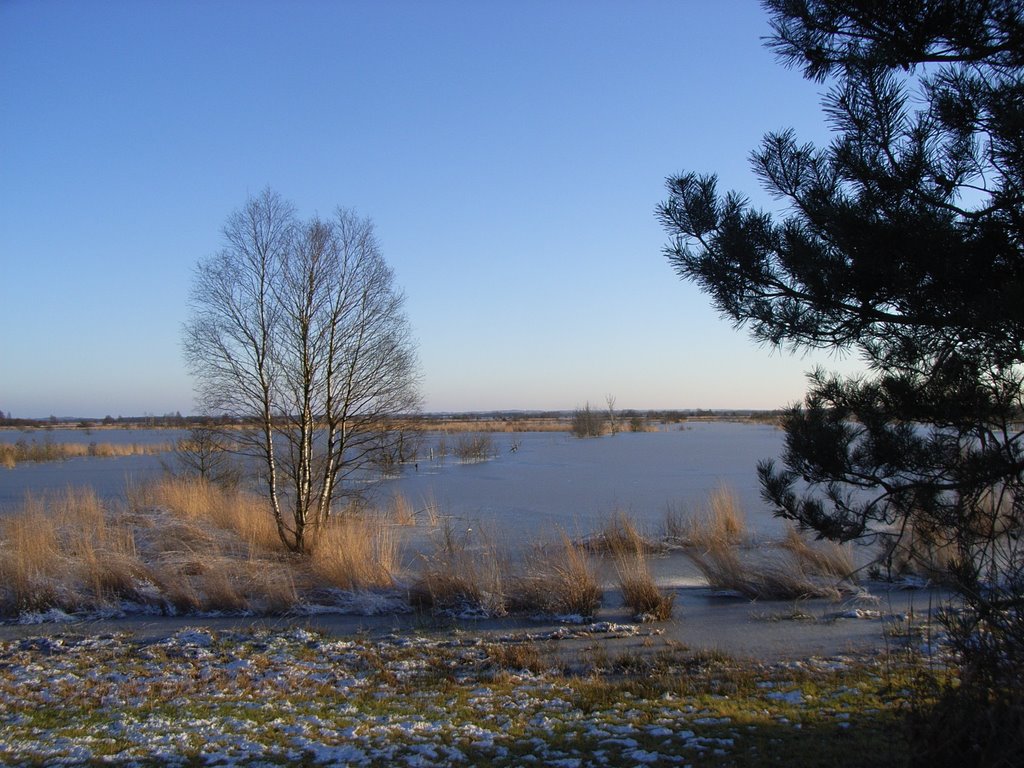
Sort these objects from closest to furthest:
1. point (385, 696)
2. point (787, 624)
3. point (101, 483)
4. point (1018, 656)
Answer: point (1018, 656), point (385, 696), point (787, 624), point (101, 483)

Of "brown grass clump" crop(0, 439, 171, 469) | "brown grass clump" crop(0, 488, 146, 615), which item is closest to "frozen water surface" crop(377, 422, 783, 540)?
"brown grass clump" crop(0, 488, 146, 615)

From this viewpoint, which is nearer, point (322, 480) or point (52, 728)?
point (52, 728)

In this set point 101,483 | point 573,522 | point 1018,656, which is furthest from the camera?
point 101,483

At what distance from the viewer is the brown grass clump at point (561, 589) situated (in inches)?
356

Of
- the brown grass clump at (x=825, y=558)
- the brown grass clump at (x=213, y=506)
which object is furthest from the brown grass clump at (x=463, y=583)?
the brown grass clump at (x=825, y=558)

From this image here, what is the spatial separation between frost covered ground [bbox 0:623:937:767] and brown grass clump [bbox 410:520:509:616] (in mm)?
1237

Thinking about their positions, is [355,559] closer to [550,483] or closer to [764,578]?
[764,578]

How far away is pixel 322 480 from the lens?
12.9 metres

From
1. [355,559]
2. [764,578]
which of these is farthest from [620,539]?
[355,559]

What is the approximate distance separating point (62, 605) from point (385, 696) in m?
6.25

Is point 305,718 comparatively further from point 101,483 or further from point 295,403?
point 101,483

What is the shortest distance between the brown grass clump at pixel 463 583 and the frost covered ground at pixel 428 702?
1237 millimetres

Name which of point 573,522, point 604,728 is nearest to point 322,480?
point 573,522

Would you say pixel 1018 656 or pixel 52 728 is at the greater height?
pixel 1018 656
